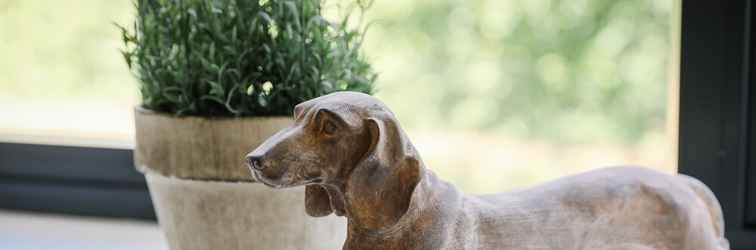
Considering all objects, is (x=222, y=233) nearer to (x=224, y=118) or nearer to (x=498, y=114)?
(x=224, y=118)

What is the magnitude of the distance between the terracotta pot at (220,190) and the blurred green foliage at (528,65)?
0.29 meters

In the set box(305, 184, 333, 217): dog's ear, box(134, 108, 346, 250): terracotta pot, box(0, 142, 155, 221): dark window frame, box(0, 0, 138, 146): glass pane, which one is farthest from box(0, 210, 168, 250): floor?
box(305, 184, 333, 217): dog's ear

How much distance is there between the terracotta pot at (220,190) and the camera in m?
1.07

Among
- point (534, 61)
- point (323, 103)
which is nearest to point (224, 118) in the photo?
point (323, 103)

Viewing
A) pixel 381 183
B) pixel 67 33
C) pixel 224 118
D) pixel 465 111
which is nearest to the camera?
pixel 381 183

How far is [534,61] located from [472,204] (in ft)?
1.63

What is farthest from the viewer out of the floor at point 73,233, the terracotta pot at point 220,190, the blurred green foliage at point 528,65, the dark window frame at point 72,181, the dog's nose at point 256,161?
the dark window frame at point 72,181

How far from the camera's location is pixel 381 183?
30.2 inches

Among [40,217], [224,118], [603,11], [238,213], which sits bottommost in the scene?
[40,217]

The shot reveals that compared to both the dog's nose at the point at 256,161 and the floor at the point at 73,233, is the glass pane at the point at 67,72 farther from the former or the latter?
the dog's nose at the point at 256,161

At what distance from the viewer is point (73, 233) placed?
4.90 feet

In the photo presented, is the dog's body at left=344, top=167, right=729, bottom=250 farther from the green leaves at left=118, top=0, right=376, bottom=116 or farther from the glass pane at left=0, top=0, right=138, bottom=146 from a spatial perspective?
the glass pane at left=0, top=0, right=138, bottom=146

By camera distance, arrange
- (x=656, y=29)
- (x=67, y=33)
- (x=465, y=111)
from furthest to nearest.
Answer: (x=67, y=33) < (x=465, y=111) < (x=656, y=29)

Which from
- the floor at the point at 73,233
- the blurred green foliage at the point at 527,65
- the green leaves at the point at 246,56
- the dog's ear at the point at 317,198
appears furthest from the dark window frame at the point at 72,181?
the dog's ear at the point at 317,198
